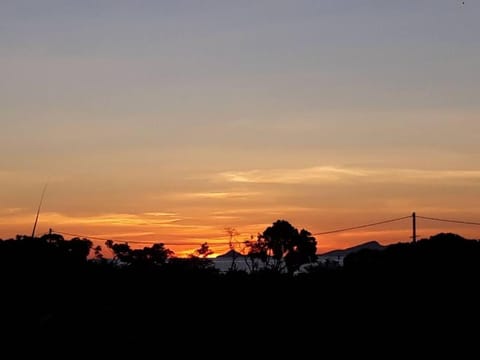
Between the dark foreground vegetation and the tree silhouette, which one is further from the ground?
the tree silhouette

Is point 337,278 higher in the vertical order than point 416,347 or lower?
higher

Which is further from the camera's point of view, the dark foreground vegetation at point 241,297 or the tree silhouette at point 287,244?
the tree silhouette at point 287,244

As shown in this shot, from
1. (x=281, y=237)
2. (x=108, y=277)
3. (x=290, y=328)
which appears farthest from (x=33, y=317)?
(x=281, y=237)

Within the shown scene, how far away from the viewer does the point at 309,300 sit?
21172 millimetres

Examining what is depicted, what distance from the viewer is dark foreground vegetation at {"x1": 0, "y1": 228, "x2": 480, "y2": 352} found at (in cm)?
1984

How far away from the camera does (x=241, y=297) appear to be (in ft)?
71.4

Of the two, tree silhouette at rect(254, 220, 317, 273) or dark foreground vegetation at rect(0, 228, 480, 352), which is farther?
tree silhouette at rect(254, 220, 317, 273)

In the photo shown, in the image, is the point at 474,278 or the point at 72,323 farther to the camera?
the point at 474,278

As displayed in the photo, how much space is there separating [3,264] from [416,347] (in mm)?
11438

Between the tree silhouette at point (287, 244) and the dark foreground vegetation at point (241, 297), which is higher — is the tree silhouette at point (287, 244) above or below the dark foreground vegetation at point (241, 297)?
above

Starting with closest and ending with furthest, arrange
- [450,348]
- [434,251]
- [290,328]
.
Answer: [450,348] < [290,328] < [434,251]

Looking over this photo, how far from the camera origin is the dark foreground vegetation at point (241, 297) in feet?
65.1

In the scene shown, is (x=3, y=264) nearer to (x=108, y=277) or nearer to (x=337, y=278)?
(x=108, y=277)

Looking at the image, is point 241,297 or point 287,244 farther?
point 287,244
